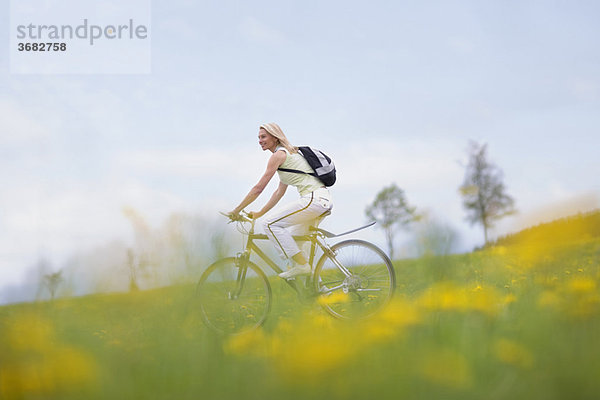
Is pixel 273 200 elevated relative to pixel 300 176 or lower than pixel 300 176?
lower

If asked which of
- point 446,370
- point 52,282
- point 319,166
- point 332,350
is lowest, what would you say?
point 446,370

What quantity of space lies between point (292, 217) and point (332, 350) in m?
4.04

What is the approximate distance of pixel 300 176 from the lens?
258 inches

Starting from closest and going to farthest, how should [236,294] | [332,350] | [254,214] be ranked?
[332,350] → [236,294] → [254,214]

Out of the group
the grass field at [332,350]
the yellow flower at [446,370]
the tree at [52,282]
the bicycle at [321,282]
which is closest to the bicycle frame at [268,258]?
the bicycle at [321,282]

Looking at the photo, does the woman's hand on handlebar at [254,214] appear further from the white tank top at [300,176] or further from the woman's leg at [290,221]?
the white tank top at [300,176]

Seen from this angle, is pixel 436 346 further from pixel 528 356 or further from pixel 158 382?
pixel 158 382

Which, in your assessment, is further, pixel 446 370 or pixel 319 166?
pixel 319 166

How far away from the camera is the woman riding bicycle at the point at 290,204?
256 inches

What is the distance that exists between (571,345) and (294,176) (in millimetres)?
3925

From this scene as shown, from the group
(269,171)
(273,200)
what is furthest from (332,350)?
(273,200)

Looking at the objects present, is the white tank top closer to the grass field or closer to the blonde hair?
the blonde hair

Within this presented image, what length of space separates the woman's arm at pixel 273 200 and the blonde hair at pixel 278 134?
55 cm

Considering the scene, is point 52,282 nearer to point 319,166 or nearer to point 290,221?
Result: point 290,221
